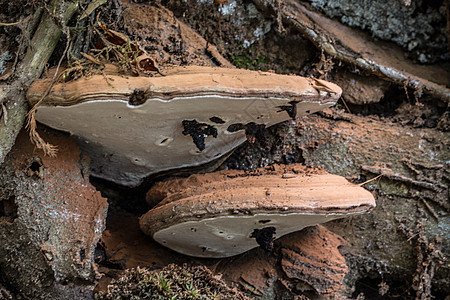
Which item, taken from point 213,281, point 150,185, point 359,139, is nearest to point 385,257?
point 359,139

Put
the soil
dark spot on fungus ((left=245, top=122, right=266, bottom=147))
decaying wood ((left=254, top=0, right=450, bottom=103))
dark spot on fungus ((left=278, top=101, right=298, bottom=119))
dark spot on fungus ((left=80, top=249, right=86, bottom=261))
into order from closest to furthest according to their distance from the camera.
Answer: dark spot on fungus ((left=278, top=101, right=298, bottom=119))
dark spot on fungus ((left=80, top=249, right=86, bottom=261))
dark spot on fungus ((left=245, top=122, right=266, bottom=147))
the soil
decaying wood ((left=254, top=0, right=450, bottom=103))

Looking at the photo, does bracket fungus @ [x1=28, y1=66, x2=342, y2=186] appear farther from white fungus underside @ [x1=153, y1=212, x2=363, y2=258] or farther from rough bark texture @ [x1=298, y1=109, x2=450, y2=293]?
rough bark texture @ [x1=298, y1=109, x2=450, y2=293]

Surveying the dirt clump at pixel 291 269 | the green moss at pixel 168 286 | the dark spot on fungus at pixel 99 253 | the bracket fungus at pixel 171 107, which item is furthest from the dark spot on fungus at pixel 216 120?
the dark spot on fungus at pixel 99 253

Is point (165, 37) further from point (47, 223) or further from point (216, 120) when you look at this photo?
point (47, 223)

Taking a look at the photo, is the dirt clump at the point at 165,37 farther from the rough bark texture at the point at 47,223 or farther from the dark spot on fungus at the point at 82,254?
the dark spot on fungus at the point at 82,254

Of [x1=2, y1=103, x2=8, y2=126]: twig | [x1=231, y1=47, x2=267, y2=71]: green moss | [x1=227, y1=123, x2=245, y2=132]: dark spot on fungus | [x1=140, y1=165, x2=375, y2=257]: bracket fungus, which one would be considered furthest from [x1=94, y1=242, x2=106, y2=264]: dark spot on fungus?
[x1=231, y1=47, x2=267, y2=71]: green moss

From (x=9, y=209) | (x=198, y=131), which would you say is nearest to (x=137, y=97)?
(x=198, y=131)
